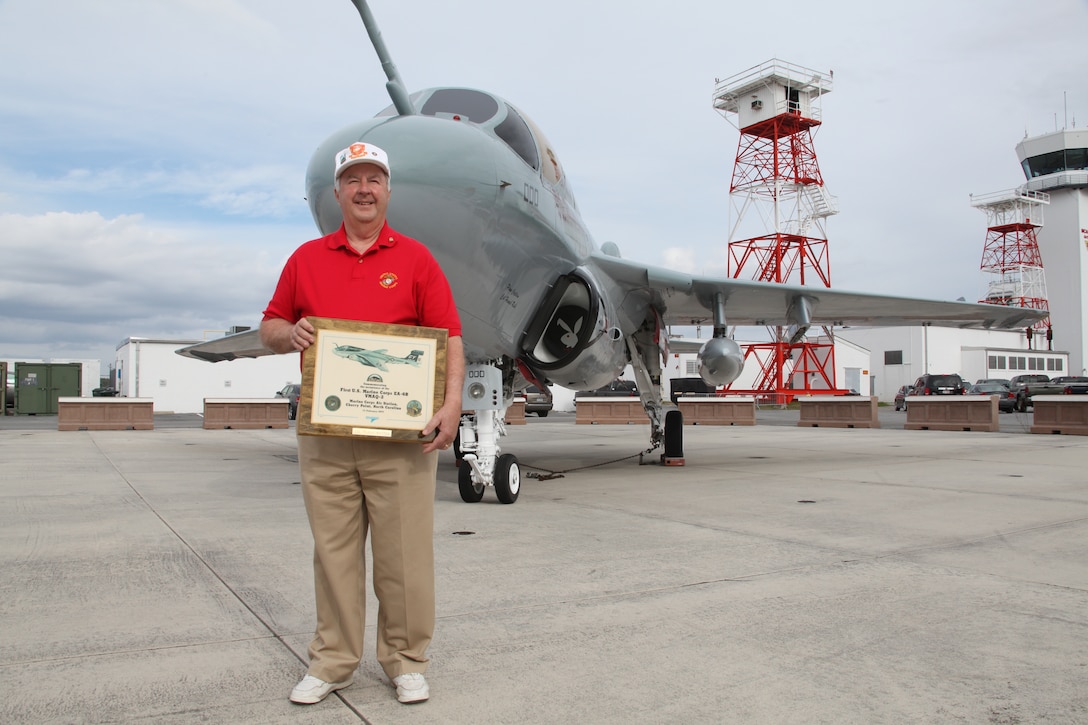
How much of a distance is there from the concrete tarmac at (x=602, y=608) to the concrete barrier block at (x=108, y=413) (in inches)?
620

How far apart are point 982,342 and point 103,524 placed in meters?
55.5

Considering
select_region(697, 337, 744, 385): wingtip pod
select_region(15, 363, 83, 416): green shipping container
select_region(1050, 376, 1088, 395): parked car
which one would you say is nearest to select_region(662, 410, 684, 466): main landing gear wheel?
select_region(697, 337, 744, 385): wingtip pod

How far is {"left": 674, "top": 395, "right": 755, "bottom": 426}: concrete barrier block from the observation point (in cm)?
2572

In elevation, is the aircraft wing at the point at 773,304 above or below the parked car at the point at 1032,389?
above

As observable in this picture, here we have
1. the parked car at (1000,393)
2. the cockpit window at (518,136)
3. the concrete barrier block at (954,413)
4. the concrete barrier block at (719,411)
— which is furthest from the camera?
the parked car at (1000,393)

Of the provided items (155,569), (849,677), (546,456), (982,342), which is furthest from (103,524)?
(982,342)

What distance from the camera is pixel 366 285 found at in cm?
273

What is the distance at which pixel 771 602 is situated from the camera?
378 cm

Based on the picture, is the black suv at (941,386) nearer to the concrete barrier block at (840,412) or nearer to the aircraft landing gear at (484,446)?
the concrete barrier block at (840,412)

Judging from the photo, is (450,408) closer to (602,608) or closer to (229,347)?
(602,608)

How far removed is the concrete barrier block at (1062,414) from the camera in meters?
18.2

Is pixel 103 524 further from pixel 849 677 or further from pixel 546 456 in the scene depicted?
pixel 546 456

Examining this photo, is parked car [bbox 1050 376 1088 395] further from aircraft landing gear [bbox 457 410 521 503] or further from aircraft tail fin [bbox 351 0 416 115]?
aircraft tail fin [bbox 351 0 416 115]

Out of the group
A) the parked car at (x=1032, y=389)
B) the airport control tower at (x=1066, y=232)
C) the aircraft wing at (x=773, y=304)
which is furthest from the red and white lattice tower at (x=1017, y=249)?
the aircraft wing at (x=773, y=304)
